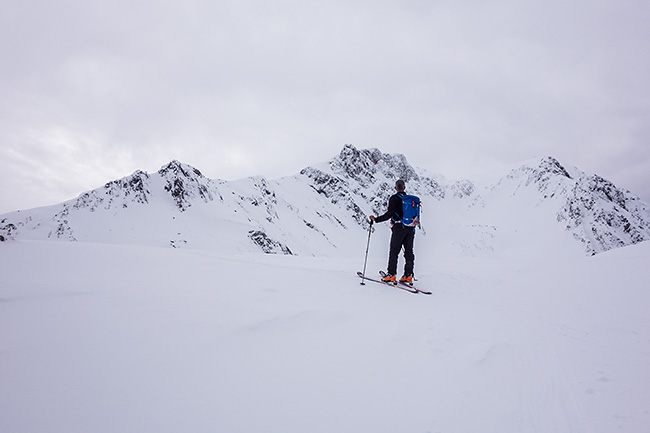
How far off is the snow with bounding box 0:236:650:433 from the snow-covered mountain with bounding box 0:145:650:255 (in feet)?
21.3

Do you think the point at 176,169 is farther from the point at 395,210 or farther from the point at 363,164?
the point at 363,164

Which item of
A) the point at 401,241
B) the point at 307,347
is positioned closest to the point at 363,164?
the point at 401,241

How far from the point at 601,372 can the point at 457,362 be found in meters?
1.44

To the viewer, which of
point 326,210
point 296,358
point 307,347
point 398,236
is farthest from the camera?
point 326,210

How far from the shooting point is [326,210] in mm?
70250

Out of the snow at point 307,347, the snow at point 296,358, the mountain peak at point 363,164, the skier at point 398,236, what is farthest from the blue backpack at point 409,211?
the mountain peak at point 363,164

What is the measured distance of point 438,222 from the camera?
12775cm

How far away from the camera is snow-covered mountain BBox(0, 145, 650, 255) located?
2661 centimetres

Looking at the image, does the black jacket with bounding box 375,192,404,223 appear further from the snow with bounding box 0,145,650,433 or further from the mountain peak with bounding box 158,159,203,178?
the mountain peak with bounding box 158,159,203,178

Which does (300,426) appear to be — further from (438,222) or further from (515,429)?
(438,222)

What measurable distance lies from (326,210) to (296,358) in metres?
67.7

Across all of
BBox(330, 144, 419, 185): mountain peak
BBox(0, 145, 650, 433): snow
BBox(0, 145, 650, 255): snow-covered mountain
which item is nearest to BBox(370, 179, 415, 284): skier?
BBox(0, 145, 650, 433): snow

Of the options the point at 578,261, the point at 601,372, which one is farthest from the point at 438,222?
the point at 601,372

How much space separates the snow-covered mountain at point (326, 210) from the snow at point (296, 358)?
648 centimetres
